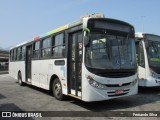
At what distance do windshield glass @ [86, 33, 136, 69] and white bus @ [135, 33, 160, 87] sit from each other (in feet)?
10.4

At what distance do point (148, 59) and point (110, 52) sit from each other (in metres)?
4.30

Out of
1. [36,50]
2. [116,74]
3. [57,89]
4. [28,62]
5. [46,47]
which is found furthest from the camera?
[28,62]

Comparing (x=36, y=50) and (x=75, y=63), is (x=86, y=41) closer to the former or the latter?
(x=75, y=63)

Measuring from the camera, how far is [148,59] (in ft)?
40.8

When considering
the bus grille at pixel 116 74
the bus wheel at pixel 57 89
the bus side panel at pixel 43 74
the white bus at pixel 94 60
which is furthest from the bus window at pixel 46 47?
the bus grille at pixel 116 74

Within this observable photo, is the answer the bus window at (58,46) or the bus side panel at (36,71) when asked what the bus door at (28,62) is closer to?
the bus side panel at (36,71)

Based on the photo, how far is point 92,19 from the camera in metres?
8.73

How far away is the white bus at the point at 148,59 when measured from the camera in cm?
1236

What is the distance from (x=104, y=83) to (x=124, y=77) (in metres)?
0.93

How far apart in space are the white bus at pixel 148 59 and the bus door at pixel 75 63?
4.47 meters

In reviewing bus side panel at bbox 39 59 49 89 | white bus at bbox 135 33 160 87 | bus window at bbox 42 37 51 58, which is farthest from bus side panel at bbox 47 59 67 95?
white bus at bbox 135 33 160 87

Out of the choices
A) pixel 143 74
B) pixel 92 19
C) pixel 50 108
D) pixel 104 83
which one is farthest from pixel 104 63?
pixel 143 74

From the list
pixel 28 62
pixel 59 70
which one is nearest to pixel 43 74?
pixel 59 70

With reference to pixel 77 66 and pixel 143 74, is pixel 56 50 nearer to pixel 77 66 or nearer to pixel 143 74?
pixel 77 66
